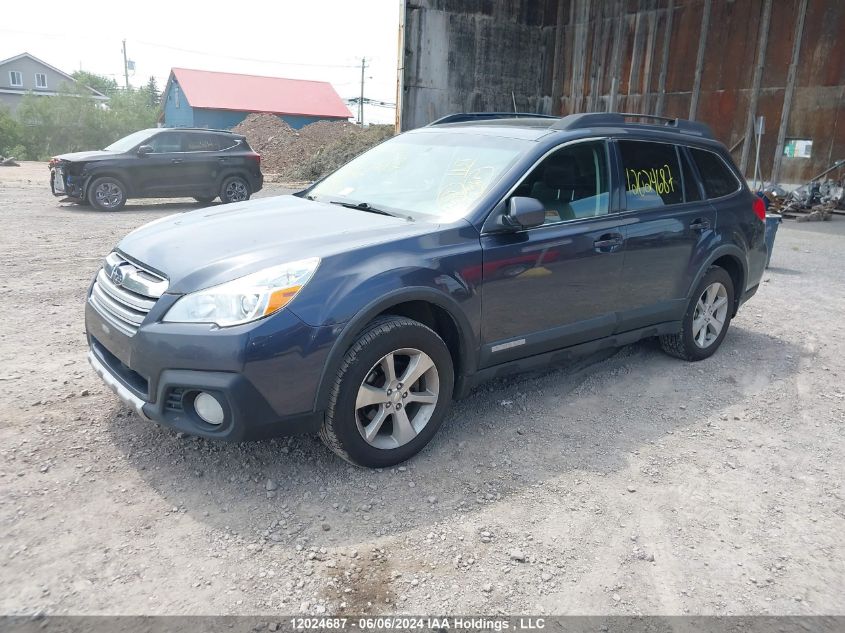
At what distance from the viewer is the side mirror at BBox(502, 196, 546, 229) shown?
3611 mm

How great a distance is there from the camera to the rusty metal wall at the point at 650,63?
16.0 metres

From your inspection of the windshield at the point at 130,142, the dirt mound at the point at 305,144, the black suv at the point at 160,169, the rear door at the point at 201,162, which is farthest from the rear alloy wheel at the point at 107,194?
the dirt mound at the point at 305,144

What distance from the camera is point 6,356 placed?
4.74 meters

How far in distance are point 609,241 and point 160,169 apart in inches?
468

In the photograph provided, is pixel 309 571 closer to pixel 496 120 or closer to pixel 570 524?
pixel 570 524

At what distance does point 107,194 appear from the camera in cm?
1338

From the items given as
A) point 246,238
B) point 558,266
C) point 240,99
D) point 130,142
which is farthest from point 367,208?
point 240,99

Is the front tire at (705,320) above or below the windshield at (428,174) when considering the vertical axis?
below

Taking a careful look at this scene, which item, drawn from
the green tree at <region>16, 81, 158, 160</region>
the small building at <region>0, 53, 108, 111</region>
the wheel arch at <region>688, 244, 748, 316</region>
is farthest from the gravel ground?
the small building at <region>0, 53, 108, 111</region>

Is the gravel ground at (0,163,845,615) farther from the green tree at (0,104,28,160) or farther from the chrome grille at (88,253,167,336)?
the green tree at (0,104,28,160)

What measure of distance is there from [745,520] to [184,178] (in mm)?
13383

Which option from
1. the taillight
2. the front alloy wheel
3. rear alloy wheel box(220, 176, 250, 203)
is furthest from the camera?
rear alloy wheel box(220, 176, 250, 203)

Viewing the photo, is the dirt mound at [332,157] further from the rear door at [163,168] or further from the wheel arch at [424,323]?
the wheel arch at [424,323]

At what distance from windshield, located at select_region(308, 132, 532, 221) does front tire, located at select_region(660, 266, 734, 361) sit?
2.07m
